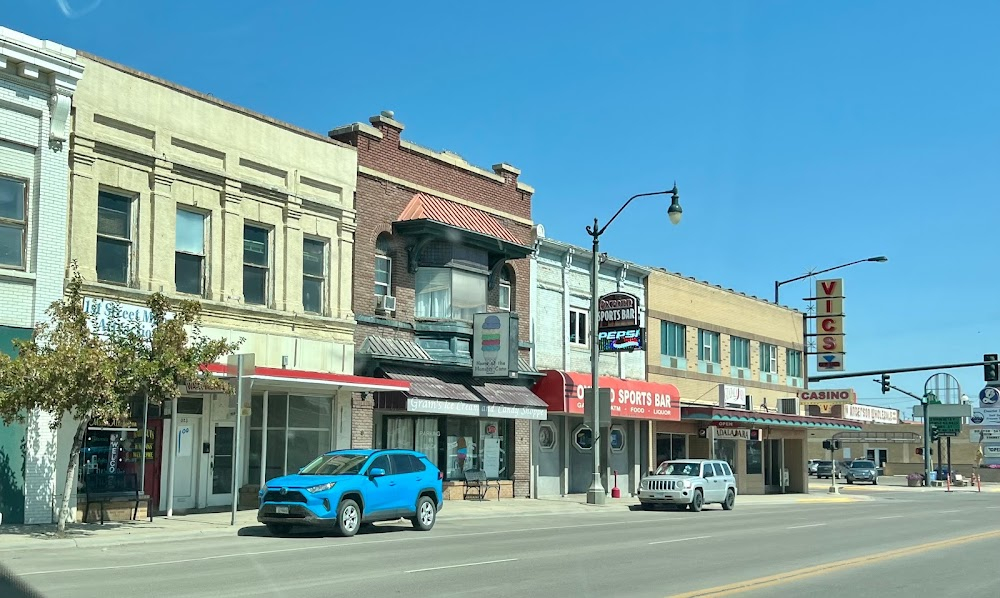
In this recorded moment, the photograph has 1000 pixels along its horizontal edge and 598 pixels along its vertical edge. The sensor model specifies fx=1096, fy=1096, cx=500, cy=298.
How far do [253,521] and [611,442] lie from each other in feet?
62.4

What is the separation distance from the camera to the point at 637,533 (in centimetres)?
2188

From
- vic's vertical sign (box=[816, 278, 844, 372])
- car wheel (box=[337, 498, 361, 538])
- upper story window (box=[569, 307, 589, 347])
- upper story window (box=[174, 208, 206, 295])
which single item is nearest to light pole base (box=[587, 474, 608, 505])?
upper story window (box=[569, 307, 589, 347])

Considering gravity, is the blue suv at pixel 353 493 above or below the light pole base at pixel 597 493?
above

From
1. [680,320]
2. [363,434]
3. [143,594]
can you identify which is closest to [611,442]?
[680,320]

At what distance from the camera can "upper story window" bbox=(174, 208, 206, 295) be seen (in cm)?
2436

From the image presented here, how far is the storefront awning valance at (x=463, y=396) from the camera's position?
2822cm

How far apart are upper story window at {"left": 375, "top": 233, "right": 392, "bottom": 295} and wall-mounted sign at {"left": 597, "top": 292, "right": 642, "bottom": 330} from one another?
7.31 meters

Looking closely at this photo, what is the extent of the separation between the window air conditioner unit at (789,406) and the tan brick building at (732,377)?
46 mm

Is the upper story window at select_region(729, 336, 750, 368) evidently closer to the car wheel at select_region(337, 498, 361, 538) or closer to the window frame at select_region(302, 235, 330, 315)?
the window frame at select_region(302, 235, 330, 315)

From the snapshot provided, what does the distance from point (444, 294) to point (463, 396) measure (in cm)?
297

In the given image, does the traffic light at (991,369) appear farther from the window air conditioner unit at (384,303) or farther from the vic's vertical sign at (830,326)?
the window air conditioner unit at (384,303)

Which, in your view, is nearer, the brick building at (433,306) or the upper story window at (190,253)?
the upper story window at (190,253)

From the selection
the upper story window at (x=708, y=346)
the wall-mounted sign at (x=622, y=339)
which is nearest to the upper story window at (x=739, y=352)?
the upper story window at (x=708, y=346)

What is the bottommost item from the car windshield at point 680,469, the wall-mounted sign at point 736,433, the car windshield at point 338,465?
the car windshield at point 680,469
